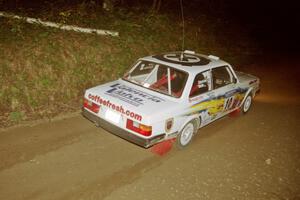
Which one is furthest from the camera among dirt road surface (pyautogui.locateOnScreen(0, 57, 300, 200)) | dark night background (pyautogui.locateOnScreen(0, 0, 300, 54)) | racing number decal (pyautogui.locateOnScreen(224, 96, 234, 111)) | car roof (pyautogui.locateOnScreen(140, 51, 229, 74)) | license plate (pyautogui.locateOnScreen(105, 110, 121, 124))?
dark night background (pyautogui.locateOnScreen(0, 0, 300, 54))

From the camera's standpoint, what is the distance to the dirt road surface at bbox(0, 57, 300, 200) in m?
4.46

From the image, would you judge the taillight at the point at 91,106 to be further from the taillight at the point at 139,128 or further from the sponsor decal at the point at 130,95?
the taillight at the point at 139,128

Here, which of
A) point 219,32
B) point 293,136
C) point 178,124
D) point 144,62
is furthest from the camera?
point 219,32

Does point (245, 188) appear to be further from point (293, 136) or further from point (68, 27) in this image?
point (68, 27)

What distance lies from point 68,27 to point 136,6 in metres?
5.88

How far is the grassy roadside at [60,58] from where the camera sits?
265 inches

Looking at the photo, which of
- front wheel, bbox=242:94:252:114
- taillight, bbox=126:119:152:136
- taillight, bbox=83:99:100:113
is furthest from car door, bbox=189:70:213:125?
front wheel, bbox=242:94:252:114

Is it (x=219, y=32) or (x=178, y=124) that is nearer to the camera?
(x=178, y=124)

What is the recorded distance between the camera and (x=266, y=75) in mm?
12477

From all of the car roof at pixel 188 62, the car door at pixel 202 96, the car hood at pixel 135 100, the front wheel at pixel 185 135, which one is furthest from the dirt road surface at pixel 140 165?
the car roof at pixel 188 62

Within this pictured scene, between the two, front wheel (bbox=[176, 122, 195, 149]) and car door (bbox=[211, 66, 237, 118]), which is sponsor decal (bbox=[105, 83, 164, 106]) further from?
car door (bbox=[211, 66, 237, 118])

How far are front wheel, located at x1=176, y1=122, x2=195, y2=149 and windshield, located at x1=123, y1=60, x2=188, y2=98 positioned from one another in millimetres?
733

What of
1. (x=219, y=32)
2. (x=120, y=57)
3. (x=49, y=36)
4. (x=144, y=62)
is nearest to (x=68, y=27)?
(x=49, y=36)

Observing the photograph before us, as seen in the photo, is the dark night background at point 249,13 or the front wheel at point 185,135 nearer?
the front wheel at point 185,135
